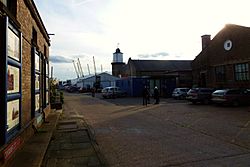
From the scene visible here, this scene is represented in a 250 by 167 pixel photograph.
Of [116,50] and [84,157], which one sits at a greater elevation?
[116,50]

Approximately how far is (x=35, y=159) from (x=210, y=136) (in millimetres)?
6091

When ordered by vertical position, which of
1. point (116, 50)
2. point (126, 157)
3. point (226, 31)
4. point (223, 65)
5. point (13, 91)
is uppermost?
point (116, 50)

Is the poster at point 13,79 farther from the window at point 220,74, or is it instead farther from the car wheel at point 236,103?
the window at point 220,74

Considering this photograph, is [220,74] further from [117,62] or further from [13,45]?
[117,62]

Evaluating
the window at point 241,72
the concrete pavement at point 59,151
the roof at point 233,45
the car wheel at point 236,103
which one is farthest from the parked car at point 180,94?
the concrete pavement at point 59,151

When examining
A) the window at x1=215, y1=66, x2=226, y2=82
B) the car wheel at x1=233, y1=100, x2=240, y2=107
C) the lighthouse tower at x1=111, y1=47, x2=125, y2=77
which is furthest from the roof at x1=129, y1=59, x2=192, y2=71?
the car wheel at x1=233, y1=100, x2=240, y2=107

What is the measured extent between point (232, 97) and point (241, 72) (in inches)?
326

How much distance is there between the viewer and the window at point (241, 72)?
2603cm

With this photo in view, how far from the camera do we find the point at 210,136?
8898 mm

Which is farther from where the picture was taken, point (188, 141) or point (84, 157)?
point (188, 141)

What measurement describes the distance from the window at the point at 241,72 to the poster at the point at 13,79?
2511 centimetres

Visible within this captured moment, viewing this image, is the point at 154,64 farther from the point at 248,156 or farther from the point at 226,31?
the point at 248,156

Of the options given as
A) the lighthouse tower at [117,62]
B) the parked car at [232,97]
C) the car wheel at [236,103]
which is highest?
the lighthouse tower at [117,62]

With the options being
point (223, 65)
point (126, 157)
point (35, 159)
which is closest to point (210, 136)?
point (126, 157)
